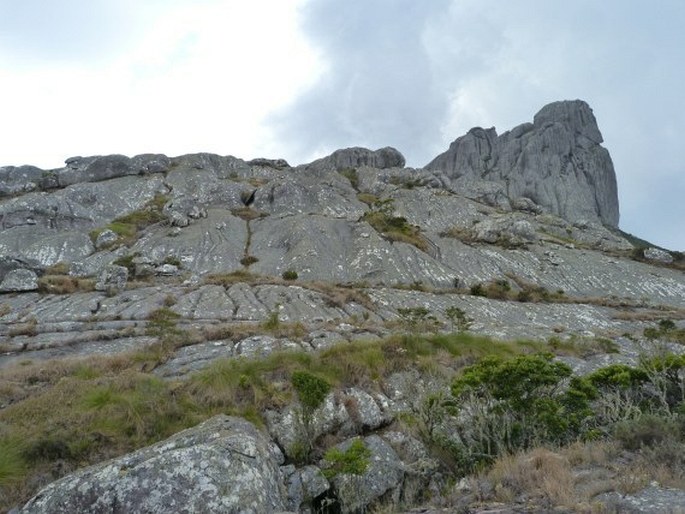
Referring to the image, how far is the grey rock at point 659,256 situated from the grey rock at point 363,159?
8115 centimetres

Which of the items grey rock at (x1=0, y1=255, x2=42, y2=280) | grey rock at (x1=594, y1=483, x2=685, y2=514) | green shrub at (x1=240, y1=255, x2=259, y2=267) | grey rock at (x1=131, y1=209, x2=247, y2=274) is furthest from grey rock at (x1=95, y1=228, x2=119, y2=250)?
grey rock at (x1=594, y1=483, x2=685, y2=514)

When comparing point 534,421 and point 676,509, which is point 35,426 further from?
point 676,509

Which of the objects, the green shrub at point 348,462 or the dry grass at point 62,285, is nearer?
the green shrub at point 348,462

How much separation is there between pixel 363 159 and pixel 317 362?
5032 inches

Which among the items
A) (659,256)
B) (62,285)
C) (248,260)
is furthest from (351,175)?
(62,285)

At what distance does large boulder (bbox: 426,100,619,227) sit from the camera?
142m

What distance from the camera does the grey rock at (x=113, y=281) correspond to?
130ft

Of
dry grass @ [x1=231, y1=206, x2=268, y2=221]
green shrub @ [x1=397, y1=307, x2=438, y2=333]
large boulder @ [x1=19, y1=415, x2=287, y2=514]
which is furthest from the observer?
dry grass @ [x1=231, y1=206, x2=268, y2=221]

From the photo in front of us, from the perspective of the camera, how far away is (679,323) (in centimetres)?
3709

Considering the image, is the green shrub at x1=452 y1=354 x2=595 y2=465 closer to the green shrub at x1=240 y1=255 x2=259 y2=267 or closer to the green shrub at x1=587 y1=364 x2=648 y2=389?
the green shrub at x1=587 y1=364 x2=648 y2=389

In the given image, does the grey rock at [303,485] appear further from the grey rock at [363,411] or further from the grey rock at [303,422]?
the grey rock at [363,411]

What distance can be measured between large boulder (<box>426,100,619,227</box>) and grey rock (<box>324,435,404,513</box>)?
126099 millimetres

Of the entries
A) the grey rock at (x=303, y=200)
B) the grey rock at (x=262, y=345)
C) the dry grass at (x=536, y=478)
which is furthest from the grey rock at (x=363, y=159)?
the dry grass at (x=536, y=478)

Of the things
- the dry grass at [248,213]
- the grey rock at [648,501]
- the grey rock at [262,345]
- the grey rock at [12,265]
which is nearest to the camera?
the grey rock at [648,501]
